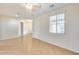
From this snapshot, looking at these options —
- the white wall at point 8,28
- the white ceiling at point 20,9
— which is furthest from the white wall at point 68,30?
the white wall at point 8,28

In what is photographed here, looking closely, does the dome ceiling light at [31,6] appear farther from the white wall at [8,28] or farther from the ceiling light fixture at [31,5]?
the white wall at [8,28]

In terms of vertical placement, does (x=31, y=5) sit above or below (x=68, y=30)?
above

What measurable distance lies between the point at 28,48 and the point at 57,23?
77 centimetres

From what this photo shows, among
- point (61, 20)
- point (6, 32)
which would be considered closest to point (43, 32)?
point (61, 20)

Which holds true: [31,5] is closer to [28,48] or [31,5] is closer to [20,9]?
[20,9]

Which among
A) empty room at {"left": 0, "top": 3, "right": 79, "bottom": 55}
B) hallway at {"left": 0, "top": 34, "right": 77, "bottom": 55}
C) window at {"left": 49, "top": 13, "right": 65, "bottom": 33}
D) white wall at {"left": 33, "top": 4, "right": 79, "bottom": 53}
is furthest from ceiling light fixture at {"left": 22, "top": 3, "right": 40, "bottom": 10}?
hallway at {"left": 0, "top": 34, "right": 77, "bottom": 55}

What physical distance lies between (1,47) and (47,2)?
4.07ft

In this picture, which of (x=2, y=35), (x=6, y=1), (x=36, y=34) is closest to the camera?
(x=6, y=1)

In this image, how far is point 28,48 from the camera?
6.48 feet

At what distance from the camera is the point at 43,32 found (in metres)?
2.12

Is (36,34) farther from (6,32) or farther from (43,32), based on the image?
(6,32)

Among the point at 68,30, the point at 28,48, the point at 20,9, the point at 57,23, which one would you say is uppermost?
the point at 20,9

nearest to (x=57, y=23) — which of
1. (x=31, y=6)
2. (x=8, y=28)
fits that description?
(x=31, y=6)

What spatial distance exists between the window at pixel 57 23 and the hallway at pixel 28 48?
330 mm
